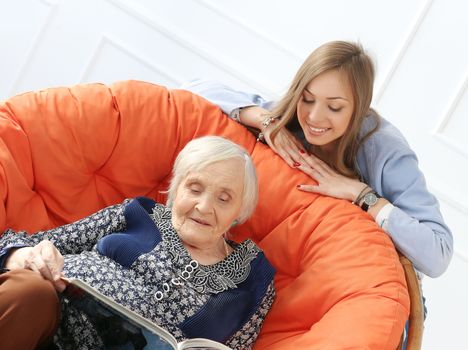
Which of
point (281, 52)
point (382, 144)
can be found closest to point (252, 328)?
point (382, 144)

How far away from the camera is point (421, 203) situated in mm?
1984

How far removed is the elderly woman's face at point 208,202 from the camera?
1710 millimetres

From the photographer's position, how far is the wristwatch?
2007 millimetres

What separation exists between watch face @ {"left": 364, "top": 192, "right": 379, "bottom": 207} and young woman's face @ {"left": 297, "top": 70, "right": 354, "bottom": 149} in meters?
0.20

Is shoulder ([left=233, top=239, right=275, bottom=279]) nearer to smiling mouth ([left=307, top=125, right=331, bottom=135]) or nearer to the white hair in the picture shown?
the white hair

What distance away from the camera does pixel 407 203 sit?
78.0 inches

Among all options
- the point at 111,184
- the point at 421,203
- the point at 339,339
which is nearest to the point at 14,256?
the point at 111,184

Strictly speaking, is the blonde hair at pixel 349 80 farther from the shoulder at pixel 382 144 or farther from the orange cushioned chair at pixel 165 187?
the orange cushioned chair at pixel 165 187

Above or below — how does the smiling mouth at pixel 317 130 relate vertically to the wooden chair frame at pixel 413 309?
above

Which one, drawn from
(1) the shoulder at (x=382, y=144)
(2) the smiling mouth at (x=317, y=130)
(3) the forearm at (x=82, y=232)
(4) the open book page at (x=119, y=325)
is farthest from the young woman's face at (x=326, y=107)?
(4) the open book page at (x=119, y=325)

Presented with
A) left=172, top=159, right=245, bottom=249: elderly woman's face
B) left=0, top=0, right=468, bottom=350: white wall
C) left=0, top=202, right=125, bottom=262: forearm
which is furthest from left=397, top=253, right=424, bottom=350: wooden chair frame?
A: left=0, top=0, right=468, bottom=350: white wall

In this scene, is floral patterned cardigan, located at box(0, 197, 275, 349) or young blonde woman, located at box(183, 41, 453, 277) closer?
floral patterned cardigan, located at box(0, 197, 275, 349)

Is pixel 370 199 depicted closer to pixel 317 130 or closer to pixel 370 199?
pixel 370 199

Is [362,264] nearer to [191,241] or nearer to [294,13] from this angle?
[191,241]
